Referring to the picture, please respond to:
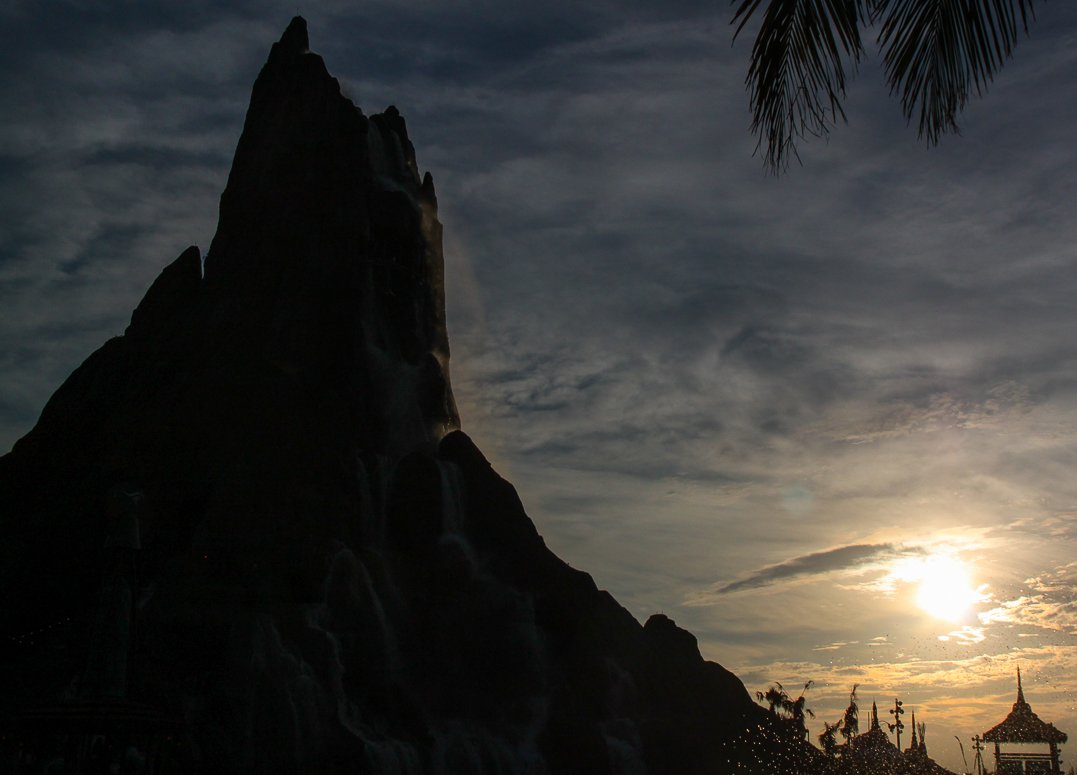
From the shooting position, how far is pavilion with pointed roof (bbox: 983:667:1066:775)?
8894 centimetres

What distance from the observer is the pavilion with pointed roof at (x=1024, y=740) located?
8894cm

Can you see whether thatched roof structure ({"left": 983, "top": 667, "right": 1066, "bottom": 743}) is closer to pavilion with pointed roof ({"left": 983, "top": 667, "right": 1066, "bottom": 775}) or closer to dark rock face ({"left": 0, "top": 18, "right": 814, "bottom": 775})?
pavilion with pointed roof ({"left": 983, "top": 667, "right": 1066, "bottom": 775})

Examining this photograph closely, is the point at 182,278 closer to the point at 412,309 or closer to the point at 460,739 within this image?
the point at 412,309

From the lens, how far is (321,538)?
2311 inches

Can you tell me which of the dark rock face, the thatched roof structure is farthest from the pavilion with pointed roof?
the dark rock face

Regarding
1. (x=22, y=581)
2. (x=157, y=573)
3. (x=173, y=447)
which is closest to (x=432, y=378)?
(x=173, y=447)

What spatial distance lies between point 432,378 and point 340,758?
2712 cm

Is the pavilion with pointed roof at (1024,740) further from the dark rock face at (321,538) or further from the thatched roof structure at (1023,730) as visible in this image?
the dark rock face at (321,538)

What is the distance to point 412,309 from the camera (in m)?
72.3

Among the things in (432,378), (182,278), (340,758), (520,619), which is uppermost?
(182,278)

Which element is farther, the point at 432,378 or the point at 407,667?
the point at 432,378

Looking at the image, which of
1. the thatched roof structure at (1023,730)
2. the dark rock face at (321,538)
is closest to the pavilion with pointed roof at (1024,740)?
the thatched roof structure at (1023,730)

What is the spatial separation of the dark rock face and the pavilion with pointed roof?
2182 cm

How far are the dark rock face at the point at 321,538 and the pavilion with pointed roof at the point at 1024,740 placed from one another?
71.6ft
